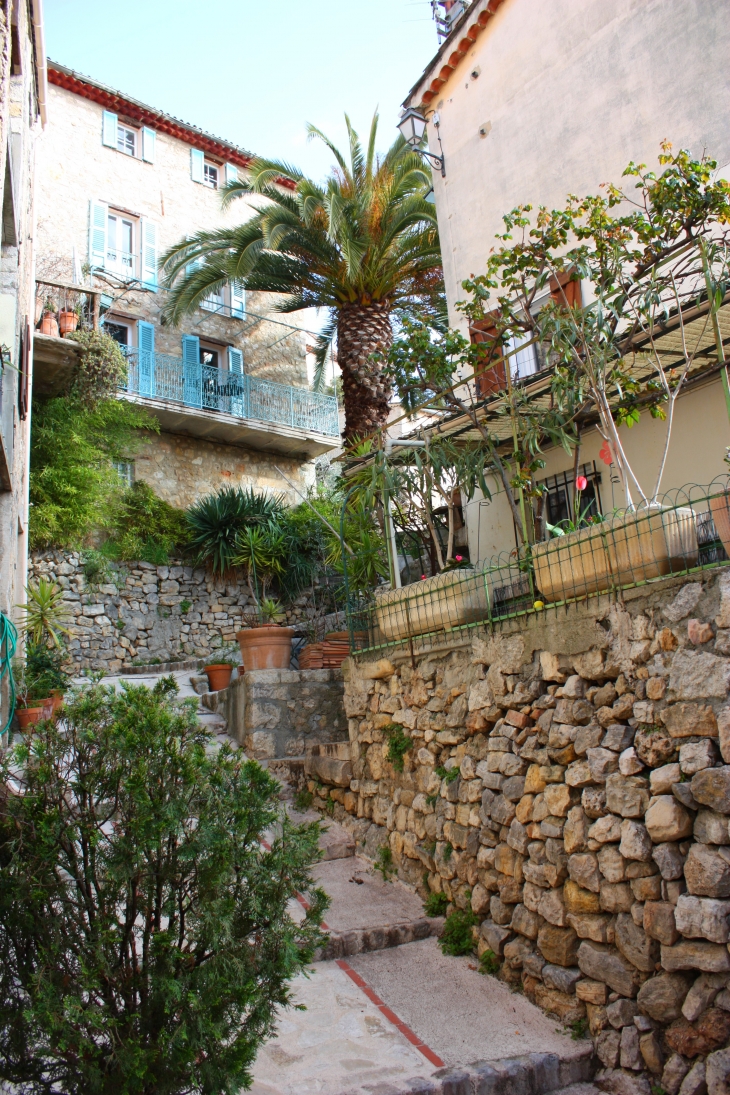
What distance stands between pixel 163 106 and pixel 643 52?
43.9ft

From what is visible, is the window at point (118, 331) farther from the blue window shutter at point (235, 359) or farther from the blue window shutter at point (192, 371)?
the blue window shutter at point (235, 359)

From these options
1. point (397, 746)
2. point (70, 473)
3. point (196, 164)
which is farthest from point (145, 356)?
point (397, 746)

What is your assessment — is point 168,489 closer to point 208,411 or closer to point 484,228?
point 208,411

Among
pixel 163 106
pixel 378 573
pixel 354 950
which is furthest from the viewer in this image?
pixel 163 106

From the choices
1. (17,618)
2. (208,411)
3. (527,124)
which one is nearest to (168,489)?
(208,411)

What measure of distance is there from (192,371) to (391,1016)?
14.2 m

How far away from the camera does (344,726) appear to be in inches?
344

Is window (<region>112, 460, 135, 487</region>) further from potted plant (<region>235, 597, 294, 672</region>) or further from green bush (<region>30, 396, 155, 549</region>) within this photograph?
potted plant (<region>235, 597, 294, 672</region>)

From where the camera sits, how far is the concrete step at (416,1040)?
4.24 m

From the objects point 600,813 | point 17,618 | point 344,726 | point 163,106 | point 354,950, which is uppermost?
point 163,106

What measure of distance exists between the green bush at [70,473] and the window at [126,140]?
23.0 ft

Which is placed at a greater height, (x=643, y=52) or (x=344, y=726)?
(x=643, y=52)

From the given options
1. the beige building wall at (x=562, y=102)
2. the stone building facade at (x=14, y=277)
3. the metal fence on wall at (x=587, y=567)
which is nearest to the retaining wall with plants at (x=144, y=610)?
the stone building facade at (x=14, y=277)

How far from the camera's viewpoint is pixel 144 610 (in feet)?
48.6
